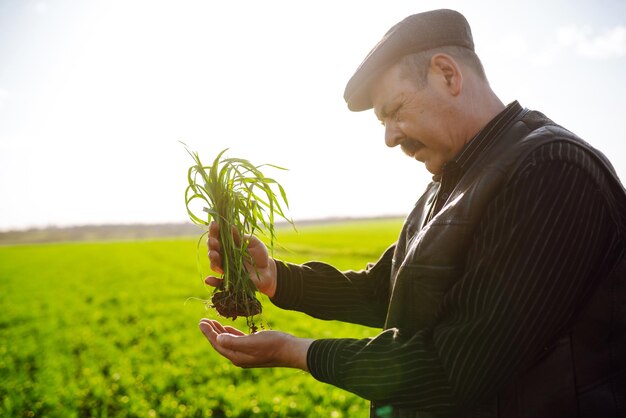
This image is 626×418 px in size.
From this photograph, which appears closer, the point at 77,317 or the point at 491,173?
→ the point at 491,173

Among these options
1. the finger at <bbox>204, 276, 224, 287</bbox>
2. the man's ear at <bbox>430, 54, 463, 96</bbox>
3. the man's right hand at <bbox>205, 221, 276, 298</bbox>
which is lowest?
the finger at <bbox>204, 276, 224, 287</bbox>

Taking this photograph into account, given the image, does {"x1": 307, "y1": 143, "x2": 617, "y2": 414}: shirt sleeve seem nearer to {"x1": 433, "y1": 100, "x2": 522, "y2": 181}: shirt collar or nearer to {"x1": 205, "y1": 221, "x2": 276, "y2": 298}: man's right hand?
{"x1": 433, "y1": 100, "x2": 522, "y2": 181}: shirt collar

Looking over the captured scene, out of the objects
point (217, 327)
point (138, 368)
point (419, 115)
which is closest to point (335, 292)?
point (217, 327)

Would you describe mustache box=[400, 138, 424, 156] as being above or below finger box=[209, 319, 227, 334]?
above

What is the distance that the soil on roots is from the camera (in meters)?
2.34

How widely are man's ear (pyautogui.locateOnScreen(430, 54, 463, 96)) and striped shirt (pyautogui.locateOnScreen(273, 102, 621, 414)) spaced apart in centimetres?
47

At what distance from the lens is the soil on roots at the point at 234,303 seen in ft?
7.66

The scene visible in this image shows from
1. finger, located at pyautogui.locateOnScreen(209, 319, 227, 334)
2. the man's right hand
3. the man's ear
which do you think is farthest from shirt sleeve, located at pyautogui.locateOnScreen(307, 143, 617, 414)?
the man's right hand

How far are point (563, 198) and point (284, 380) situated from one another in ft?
18.9

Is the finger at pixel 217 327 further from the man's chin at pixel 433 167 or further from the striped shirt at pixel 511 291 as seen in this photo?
the man's chin at pixel 433 167

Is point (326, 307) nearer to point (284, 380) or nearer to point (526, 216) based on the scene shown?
point (526, 216)

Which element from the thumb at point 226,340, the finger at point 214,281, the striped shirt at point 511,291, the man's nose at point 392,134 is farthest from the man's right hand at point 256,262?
the striped shirt at point 511,291

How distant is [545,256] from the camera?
1188mm

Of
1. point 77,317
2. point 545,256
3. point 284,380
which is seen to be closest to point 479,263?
point 545,256
